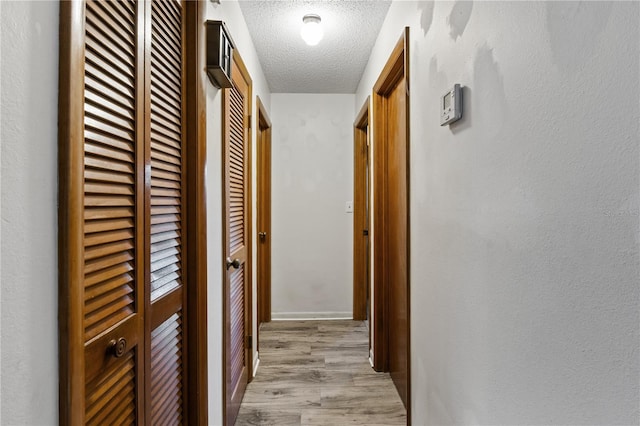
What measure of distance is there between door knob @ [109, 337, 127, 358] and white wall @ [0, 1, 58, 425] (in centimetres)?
21

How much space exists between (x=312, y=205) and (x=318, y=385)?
6.08 ft

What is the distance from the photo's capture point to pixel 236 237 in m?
2.22

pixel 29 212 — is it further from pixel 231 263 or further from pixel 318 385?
pixel 318 385

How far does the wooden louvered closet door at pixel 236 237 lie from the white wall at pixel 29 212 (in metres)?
1.19

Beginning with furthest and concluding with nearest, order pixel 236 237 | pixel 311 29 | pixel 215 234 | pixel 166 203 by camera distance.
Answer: pixel 311 29
pixel 236 237
pixel 215 234
pixel 166 203

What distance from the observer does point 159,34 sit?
1.14m

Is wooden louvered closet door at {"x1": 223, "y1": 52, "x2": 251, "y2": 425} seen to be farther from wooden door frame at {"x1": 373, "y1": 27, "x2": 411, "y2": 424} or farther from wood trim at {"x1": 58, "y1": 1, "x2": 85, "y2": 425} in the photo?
wood trim at {"x1": 58, "y1": 1, "x2": 85, "y2": 425}

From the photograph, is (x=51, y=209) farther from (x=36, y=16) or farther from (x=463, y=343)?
(x=463, y=343)

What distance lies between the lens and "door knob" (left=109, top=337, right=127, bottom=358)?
0.84 meters

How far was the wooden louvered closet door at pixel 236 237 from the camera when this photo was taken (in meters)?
1.88

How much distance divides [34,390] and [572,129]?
0.97 meters

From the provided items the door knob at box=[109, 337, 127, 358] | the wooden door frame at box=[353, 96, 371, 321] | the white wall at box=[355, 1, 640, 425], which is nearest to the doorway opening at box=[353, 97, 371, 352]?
the wooden door frame at box=[353, 96, 371, 321]

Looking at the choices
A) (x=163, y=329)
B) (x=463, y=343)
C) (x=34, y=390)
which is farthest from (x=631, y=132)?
(x=163, y=329)

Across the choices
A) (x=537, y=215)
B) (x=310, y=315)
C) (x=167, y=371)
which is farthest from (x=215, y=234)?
(x=310, y=315)
